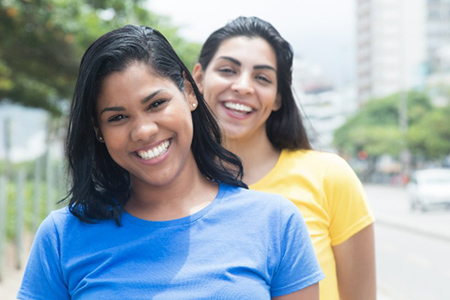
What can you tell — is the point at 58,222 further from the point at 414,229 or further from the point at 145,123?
the point at 414,229

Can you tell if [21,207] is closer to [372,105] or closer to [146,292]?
[146,292]

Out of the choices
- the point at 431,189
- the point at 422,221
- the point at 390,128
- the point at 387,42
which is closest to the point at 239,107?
the point at 422,221

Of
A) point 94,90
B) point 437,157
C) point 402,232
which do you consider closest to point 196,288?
point 94,90

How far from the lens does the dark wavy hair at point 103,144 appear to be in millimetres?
1686

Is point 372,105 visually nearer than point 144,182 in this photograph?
No

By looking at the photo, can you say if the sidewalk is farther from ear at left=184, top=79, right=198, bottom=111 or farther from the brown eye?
the brown eye

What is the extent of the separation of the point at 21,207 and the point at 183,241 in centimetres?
767

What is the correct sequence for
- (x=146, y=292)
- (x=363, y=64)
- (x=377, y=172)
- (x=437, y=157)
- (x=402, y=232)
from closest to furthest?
(x=146, y=292), (x=402, y=232), (x=437, y=157), (x=377, y=172), (x=363, y=64)

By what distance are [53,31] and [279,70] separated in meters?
6.40

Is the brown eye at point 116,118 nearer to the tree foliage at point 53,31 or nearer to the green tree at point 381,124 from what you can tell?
the tree foliage at point 53,31

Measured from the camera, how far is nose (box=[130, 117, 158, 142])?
168 cm

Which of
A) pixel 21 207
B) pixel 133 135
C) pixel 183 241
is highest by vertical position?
pixel 133 135

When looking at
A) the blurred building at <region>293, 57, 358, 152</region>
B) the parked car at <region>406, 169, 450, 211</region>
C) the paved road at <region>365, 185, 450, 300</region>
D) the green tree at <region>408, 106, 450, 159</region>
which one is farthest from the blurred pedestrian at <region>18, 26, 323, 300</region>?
the blurred building at <region>293, 57, 358, 152</region>

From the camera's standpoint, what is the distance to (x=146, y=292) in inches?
63.5
